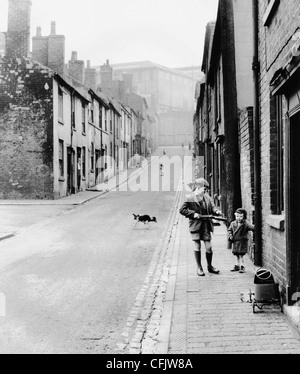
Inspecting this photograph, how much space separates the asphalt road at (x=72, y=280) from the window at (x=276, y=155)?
2.71 meters

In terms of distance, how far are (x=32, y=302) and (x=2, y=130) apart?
65.2 ft

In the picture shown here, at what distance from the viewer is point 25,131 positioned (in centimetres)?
2484

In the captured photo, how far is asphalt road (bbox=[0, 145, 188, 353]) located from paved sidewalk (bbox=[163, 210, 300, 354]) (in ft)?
2.43

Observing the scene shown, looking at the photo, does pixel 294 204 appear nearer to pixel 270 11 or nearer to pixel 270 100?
pixel 270 100

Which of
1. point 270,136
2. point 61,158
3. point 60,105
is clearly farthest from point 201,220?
point 60,105

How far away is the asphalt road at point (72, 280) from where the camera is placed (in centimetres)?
526

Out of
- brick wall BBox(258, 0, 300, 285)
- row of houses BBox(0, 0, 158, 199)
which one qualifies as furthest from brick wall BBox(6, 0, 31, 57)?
brick wall BBox(258, 0, 300, 285)

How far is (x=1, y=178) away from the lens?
25.0 metres

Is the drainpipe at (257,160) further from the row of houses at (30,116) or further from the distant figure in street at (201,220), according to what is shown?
the row of houses at (30,116)

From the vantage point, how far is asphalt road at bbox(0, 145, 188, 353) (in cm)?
526

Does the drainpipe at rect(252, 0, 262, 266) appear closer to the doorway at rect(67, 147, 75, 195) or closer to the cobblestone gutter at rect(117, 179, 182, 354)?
the cobblestone gutter at rect(117, 179, 182, 354)

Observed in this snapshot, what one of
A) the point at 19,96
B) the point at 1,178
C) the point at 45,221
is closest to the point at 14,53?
the point at 19,96

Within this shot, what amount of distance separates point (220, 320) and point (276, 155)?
285cm
